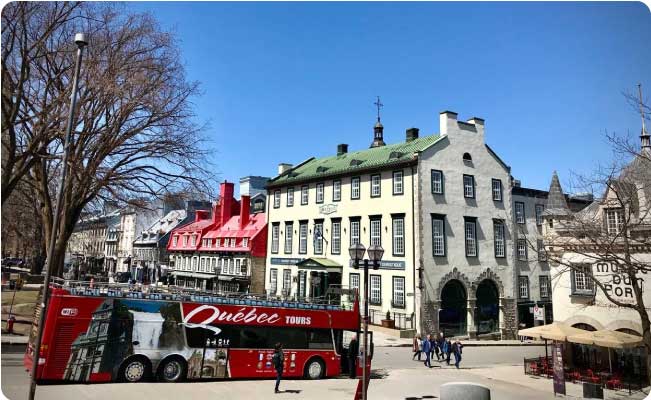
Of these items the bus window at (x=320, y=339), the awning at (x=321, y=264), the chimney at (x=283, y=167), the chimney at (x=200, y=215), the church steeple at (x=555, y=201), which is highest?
the chimney at (x=283, y=167)

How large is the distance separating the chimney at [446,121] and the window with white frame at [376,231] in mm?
8384

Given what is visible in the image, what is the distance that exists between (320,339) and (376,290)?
53.4ft

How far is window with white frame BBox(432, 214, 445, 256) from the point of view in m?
34.1

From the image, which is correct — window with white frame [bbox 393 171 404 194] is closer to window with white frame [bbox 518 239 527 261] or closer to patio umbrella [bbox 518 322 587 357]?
window with white frame [bbox 518 239 527 261]

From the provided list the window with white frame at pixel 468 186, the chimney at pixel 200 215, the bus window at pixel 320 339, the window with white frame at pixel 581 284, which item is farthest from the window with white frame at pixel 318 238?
the chimney at pixel 200 215

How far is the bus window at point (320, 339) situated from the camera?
19.2 metres

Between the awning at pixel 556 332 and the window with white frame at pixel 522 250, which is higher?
the window with white frame at pixel 522 250

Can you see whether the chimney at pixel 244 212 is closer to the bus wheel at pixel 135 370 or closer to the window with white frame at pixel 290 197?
the window with white frame at pixel 290 197

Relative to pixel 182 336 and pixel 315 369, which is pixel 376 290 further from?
pixel 182 336

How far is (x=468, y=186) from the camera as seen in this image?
36938mm

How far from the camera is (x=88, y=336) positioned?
15250mm

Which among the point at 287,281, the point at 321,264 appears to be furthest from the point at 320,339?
the point at 287,281

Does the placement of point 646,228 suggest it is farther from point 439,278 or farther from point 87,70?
point 87,70

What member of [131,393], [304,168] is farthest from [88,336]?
[304,168]
